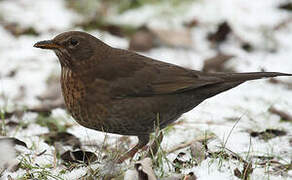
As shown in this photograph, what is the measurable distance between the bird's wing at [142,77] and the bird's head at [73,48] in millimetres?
158

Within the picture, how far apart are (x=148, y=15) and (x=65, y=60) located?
13.4 feet

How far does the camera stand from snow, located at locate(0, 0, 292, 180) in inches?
185

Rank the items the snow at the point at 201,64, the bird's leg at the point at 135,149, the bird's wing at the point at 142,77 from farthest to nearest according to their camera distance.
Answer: the snow at the point at 201,64, the bird's wing at the point at 142,77, the bird's leg at the point at 135,149

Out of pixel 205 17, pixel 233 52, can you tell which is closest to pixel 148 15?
pixel 205 17

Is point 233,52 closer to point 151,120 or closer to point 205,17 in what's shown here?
point 205,17

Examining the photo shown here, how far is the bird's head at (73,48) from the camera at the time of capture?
4.47 meters

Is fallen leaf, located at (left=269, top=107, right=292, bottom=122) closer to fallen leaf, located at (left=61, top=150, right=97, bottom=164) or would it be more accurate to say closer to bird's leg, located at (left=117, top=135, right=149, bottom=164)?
bird's leg, located at (left=117, top=135, right=149, bottom=164)

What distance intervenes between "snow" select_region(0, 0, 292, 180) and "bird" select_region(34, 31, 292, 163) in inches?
13.3

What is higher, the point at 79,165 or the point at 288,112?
the point at 288,112

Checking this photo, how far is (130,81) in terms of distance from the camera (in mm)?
4414

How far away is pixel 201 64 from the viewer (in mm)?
7125

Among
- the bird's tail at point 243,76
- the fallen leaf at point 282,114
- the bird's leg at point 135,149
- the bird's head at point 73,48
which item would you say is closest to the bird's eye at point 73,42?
the bird's head at point 73,48

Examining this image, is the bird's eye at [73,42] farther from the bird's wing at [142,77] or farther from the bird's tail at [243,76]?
the bird's tail at [243,76]

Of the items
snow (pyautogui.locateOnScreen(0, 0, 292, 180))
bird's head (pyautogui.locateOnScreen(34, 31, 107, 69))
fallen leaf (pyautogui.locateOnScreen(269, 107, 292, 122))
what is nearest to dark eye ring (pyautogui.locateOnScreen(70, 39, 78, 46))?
bird's head (pyautogui.locateOnScreen(34, 31, 107, 69))
